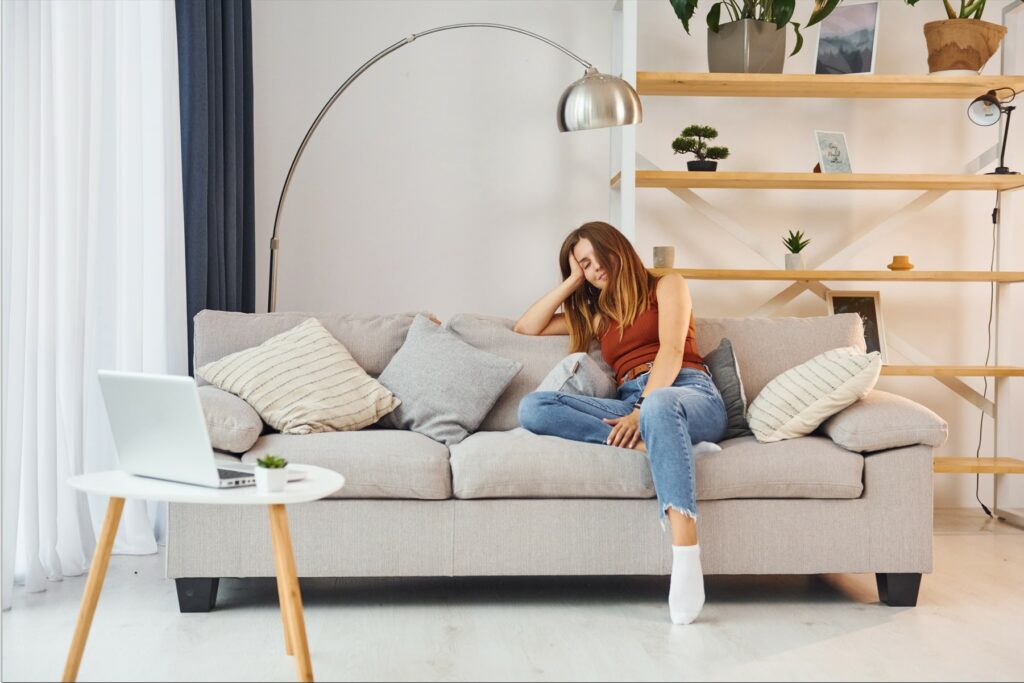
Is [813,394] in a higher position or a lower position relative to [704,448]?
higher

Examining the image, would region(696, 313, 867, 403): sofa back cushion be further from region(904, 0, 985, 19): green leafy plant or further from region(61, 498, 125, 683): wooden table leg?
Answer: region(61, 498, 125, 683): wooden table leg

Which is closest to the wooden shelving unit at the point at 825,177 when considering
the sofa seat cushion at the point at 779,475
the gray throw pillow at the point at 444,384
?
the gray throw pillow at the point at 444,384

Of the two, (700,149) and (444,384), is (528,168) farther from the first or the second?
(444,384)

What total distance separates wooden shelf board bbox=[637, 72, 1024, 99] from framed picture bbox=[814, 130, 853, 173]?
0.17 metres

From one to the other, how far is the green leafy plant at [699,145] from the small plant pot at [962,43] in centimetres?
86

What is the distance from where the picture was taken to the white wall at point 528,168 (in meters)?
4.10

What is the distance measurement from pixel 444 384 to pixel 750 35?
6.01 feet

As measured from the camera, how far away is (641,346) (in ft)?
10.2

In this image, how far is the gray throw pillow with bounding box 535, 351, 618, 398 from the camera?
118 inches

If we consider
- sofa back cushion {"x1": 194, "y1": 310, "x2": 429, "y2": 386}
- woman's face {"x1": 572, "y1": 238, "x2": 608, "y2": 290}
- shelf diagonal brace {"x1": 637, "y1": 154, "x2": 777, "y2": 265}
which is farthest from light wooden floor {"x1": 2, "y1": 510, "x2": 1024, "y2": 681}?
shelf diagonal brace {"x1": 637, "y1": 154, "x2": 777, "y2": 265}

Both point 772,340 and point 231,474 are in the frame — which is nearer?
point 231,474

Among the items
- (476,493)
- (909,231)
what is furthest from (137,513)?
(909,231)

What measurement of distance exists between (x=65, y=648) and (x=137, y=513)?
955 mm

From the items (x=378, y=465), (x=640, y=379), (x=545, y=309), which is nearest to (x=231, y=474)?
(x=378, y=465)
